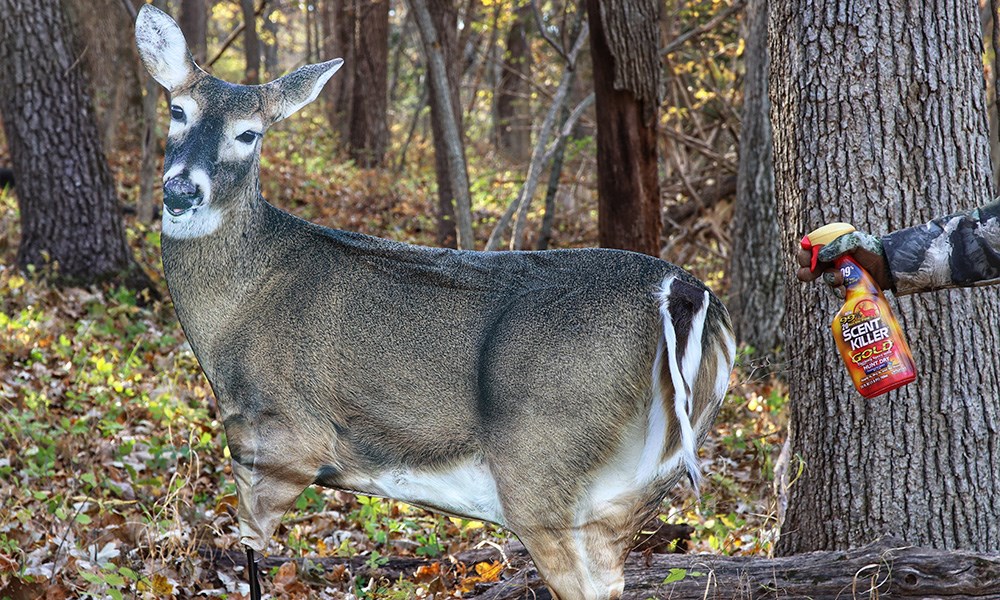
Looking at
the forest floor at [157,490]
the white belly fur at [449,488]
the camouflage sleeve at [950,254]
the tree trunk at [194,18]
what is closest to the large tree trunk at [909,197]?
the forest floor at [157,490]

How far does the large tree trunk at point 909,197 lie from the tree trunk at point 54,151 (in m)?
6.07

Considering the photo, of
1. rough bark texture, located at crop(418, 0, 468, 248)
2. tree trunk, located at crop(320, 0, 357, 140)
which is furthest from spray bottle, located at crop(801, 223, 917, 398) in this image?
tree trunk, located at crop(320, 0, 357, 140)

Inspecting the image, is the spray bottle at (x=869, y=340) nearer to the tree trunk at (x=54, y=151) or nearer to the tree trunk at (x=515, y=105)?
the tree trunk at (x=54, y=151)

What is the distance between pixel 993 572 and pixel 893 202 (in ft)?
4.62

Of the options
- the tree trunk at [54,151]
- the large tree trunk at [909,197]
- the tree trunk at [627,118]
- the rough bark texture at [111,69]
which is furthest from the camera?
the rough bark texture at [111,69]

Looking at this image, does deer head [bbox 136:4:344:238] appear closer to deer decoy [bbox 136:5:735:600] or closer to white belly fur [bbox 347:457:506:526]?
deer decoy [bbox 136:5:735:600]

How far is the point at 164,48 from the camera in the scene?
2672 millimetres

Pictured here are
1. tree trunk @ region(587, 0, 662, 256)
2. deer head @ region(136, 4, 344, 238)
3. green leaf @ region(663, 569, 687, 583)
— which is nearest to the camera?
deer head @ region(136, 4, 344, 238)

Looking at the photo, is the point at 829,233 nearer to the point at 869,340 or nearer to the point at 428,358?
the point at 869,340

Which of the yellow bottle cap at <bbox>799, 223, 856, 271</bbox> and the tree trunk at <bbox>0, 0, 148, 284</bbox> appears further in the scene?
the tree trunk at <bbox>0, 0, 148, 284</bbox>

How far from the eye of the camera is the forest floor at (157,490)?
13.4 ft

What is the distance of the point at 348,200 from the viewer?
13492 mm

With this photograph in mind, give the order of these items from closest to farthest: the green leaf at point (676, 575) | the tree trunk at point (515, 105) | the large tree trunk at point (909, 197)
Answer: the green leaf at point (676, 575)
the large tree trunk at point (909, 197)
the tree trunk at point (515, 105)

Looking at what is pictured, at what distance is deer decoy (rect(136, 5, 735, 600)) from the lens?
246 centimetres
